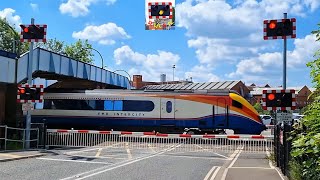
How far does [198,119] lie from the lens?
29.0m

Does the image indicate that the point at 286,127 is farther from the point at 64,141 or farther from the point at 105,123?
the point at 105,123

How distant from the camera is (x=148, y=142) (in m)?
24.5

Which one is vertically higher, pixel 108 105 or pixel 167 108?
pixel 108 105

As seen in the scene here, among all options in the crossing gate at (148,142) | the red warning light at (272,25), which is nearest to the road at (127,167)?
the crossing gate at (148,142)

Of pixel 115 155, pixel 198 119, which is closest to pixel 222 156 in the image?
pixel 115 155

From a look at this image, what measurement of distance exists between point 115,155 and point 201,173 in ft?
20.4

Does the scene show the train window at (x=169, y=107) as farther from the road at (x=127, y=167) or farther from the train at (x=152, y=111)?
the road at (x=127, y=167)

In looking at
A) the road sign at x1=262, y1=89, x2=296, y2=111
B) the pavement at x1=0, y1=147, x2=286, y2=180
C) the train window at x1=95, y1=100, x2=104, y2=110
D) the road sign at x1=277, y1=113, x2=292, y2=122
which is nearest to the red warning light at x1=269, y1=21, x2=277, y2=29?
the road sign at x1=262, y1=89, x2=296, y2=111

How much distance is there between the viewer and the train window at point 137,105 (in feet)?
97.1

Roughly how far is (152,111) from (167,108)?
1.02 meters

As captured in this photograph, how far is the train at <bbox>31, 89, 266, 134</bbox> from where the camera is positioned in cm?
2880

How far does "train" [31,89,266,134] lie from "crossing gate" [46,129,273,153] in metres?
3.93

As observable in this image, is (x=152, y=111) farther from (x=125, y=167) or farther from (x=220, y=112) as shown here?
(x=125, y=167)

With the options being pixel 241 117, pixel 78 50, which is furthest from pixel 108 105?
pixel 78 50
